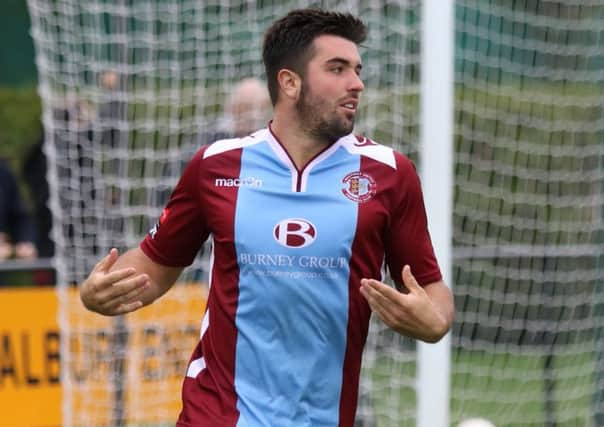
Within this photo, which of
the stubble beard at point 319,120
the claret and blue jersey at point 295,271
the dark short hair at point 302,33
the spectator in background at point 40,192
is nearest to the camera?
the claret and blue jersey at point 295,271

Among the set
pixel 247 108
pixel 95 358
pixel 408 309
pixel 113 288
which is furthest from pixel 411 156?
pixel 408 309

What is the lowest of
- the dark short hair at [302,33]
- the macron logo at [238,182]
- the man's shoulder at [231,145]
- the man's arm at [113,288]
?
the man's arm at [113,288]

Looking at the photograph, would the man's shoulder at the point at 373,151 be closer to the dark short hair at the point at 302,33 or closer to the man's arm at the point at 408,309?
the dark short hair at the point at 302,33

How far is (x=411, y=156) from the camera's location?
299 inches

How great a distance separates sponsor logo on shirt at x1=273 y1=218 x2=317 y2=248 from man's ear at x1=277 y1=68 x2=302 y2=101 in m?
0.48

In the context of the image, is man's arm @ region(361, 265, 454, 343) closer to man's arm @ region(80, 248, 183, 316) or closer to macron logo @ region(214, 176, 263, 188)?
macron logo @ region(214, 176, 263, 188)

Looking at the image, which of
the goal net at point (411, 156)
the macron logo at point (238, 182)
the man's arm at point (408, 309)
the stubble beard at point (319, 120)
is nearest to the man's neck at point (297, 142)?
the stubble beard at point (319, 120)

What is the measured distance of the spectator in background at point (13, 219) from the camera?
952 cm

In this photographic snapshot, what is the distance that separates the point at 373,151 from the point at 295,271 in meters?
0.51

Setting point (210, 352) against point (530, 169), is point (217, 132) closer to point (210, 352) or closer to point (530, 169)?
point (530, 169)

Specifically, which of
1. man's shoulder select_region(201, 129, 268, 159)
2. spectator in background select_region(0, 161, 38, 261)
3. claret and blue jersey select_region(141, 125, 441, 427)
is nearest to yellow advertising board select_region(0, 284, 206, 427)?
spectator in background select_region(0, 161, 38, 261)

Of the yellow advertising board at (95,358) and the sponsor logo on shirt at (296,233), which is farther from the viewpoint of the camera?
the yellow advertising board at (95,358)

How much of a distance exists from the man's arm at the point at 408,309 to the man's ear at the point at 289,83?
2.54 ft

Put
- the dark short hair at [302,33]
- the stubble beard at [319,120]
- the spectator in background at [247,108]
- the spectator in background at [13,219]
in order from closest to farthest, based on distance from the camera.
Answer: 1. the stubble beard at [319,120]
2. the dark short hair at [302,33]
3. the spectator in background at [247,108]
4. the spectator in background at [13,219]
